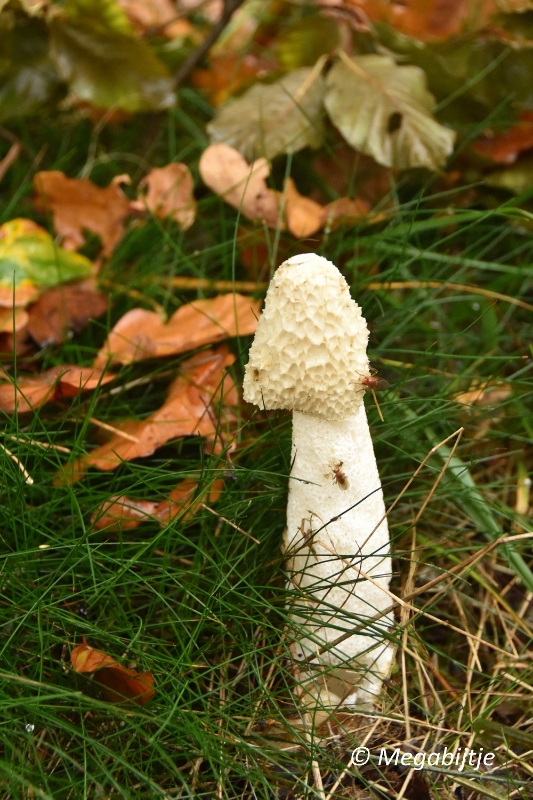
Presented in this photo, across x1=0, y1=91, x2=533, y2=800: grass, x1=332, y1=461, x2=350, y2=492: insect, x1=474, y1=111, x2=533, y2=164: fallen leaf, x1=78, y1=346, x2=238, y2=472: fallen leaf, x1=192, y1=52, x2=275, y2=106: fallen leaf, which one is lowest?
x1=0, y1=91, x2=533, y2=800: grass

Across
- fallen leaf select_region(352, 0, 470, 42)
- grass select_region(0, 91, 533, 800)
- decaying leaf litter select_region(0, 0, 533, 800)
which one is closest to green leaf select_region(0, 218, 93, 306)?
decaying leaf litter select_region(0, 0, 533, 800)

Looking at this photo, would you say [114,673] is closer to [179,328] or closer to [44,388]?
[44,388]

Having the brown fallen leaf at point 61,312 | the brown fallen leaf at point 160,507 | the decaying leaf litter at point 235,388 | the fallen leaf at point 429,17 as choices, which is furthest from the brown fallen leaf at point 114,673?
the fallen leaf at point 429,17

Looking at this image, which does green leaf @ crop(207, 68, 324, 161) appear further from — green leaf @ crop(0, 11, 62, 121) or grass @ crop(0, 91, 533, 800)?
green leaf @ crop(0, 11, 62, 121)

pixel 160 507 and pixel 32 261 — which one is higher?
pixel 32 261

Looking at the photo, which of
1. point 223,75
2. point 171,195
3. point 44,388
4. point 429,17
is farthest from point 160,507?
point 429,17
